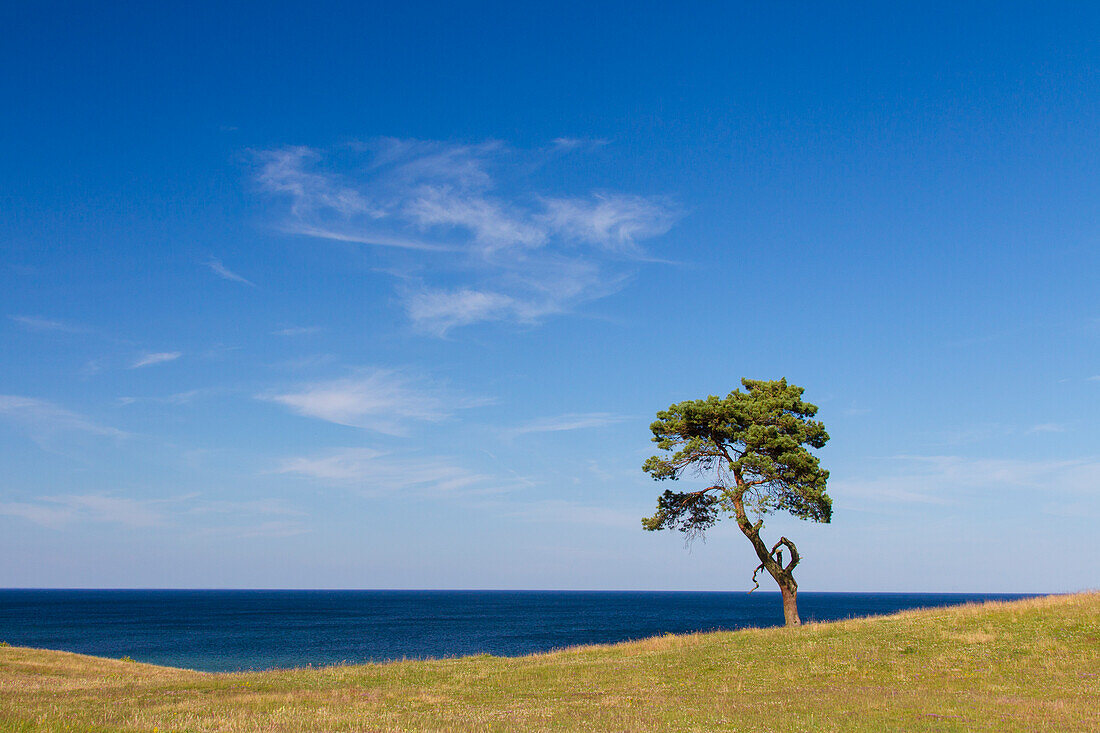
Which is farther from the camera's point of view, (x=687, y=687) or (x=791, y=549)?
(x=791, y=549)

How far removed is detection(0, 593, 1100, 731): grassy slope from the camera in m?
16.9

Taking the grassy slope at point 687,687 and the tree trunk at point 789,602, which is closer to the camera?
the grassy slope at point 687,687

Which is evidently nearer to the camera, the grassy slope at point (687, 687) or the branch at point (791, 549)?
the grassy slope at point (687, 687)

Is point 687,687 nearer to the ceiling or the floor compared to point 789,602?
nearer to the floor

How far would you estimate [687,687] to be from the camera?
2355 cm

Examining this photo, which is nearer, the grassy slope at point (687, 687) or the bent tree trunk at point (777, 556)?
the grassy slope at point (687, 687)

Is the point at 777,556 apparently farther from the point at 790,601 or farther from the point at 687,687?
the point at 687,687

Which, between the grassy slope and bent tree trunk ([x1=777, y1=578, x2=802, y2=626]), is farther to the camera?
bent tree trunk ([x1=777, y1=578, x2=802, y2=626])

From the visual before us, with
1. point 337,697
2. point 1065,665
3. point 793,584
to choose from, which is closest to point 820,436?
point 793,584

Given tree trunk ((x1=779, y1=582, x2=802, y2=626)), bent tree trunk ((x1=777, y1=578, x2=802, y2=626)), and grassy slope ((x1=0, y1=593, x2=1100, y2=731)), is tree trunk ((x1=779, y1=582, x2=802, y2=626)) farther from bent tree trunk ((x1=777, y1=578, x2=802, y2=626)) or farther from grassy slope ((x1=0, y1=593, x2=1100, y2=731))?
grassy slope ((x1=0, y1=593, x2=1100, y2=731))

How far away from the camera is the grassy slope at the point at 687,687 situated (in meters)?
16.9

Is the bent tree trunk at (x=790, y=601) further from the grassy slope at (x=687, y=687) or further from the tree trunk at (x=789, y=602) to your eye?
the grassy slope at (x=687, y=687)

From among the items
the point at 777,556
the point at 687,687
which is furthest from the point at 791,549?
the point at 687,687

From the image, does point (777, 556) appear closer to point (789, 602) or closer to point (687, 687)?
point (789, 602)
